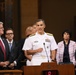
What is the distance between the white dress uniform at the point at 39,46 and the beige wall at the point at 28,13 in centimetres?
501

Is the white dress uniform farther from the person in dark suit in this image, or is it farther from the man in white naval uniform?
the person in dark suit

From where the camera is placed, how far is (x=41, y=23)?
955 cm

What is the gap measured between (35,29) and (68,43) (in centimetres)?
114

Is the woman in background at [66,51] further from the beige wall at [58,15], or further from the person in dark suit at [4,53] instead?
the beige wall at [58,15]

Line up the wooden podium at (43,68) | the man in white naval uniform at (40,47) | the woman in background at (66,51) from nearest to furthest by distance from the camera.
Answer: the wooden podium at (43,68) → the man in white naval uniform at (40,47) → the woman in background at (66,51)

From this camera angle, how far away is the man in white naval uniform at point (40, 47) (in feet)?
31.1

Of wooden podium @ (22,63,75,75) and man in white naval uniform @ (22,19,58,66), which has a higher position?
man in white naval uniform @ (22,19,58,66)

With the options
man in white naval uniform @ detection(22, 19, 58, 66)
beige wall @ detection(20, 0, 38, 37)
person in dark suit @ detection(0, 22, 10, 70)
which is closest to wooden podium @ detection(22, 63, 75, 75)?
man in white naval uniform @ detection(22, 19, 58, 66)

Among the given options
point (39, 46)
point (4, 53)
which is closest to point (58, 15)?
point (4, 53)

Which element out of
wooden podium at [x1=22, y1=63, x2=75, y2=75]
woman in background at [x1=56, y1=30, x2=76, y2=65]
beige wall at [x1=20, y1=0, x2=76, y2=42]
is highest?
beige wall at [x1=20, y1=0, x2=76, y2=42]

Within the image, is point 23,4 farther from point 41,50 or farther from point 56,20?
point 41,50

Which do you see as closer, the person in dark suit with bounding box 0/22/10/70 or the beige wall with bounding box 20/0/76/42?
the person in dark suit with bounding box 0/22/10/70

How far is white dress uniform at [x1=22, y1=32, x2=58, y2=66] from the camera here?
9.48 m

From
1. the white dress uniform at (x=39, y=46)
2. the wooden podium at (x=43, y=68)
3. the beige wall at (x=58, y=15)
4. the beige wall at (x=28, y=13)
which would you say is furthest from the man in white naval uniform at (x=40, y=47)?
the beige wall at (x=58, y=15)
